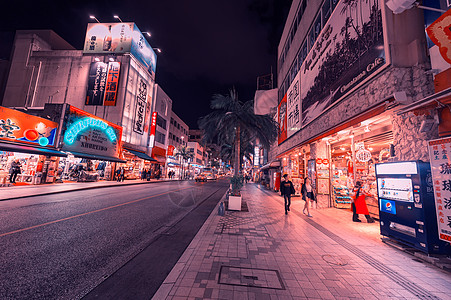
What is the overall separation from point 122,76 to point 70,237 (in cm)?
3096

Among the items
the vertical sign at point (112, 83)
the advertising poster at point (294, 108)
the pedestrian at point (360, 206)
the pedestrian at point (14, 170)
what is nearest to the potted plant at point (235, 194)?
the pedestrian at point (360, 206)

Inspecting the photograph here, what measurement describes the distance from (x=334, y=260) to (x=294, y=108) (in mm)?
13414

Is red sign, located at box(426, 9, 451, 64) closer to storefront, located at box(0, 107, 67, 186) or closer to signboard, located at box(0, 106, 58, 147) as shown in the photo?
storefront, located at box(0, 107, 67, 186)

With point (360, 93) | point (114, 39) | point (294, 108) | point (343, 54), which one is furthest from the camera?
point (114, 39)

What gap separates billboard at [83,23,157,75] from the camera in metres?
30.9

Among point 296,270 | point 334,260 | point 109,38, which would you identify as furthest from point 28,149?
point 109,38

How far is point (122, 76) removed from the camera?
95.4 feet

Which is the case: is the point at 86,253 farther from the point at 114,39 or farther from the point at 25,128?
the point at 114,39

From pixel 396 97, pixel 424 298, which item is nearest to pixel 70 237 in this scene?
pixel 424 298

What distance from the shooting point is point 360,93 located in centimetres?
735

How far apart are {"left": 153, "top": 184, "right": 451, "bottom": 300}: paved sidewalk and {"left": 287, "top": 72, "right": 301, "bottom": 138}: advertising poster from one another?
1011 cm

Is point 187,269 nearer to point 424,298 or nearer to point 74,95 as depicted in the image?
point 424,298

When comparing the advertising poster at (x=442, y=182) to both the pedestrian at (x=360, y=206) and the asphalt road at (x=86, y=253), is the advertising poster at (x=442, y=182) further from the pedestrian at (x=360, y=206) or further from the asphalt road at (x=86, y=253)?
the asphalt road at (x=86, y=253)

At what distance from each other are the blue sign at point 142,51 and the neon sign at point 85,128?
51.8ft
